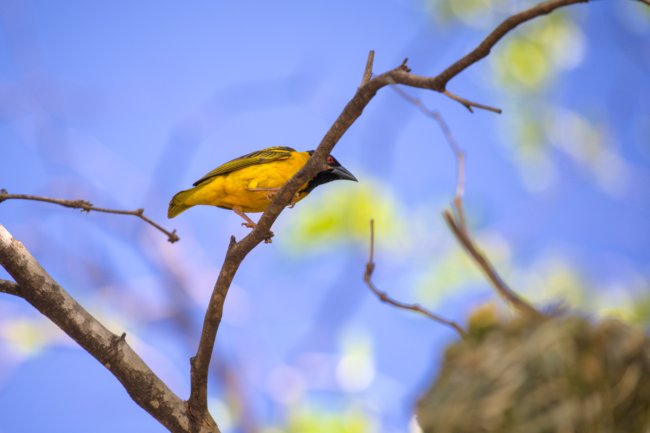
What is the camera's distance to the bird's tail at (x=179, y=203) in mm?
5148

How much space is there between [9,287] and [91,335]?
1.36 ft

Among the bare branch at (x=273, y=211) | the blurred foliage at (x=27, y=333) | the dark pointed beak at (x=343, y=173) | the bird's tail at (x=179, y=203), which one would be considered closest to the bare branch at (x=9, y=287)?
the bare branch at (x=273, y=211)

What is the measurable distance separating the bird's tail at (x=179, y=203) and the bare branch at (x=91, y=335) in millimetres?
1989

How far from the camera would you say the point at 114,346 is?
324cm

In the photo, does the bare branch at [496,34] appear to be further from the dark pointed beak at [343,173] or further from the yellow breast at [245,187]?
the dark pointed beak at [343,173]

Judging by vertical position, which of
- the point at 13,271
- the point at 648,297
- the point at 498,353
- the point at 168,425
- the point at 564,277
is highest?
the point at 564,277

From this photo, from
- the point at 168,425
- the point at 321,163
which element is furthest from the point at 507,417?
the point at 168,425

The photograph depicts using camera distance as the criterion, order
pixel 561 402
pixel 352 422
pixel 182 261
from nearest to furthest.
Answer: pixel 561 402, pixel 352 422, pixel 182 261

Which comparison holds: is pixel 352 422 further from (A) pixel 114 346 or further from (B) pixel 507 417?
(B) pixel 507 417

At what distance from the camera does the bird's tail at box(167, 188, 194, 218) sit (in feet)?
16.9

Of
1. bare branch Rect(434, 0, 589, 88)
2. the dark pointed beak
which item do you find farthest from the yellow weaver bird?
bare branch Rect(434, 0, 589, 88)

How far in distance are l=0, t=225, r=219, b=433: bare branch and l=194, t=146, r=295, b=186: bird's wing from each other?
80.7 inches

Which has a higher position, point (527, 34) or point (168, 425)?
point (527, 34)

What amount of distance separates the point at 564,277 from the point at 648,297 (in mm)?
1335
